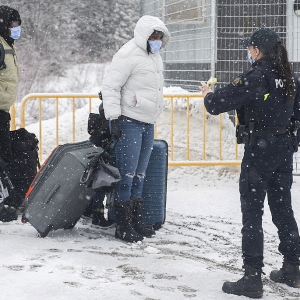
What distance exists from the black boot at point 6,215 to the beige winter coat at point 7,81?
88 centimetres

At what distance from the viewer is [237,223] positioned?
6.88 metres

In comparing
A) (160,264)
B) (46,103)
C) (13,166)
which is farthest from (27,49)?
(160,264)

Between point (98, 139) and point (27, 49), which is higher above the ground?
point (27, 49)

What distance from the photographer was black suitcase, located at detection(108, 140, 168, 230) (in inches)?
251

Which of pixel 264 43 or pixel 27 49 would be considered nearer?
pixel 264 43

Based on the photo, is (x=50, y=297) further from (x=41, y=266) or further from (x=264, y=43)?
(x=264, y=43)

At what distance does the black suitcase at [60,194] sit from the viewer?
588 centimetres

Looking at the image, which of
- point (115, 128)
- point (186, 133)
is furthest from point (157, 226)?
point (186, 133)

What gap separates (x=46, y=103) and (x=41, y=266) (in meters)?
12.1

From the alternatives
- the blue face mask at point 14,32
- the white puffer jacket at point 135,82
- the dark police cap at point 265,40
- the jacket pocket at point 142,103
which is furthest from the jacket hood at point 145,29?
the dark police cap at point 265,40

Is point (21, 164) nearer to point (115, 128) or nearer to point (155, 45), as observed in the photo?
point (115, 128)

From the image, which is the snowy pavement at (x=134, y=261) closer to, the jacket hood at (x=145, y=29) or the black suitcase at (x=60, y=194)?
the black suitcase at (x=60, y=194)

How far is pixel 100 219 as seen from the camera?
6.43 metres

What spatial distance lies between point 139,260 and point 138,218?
854 mm
